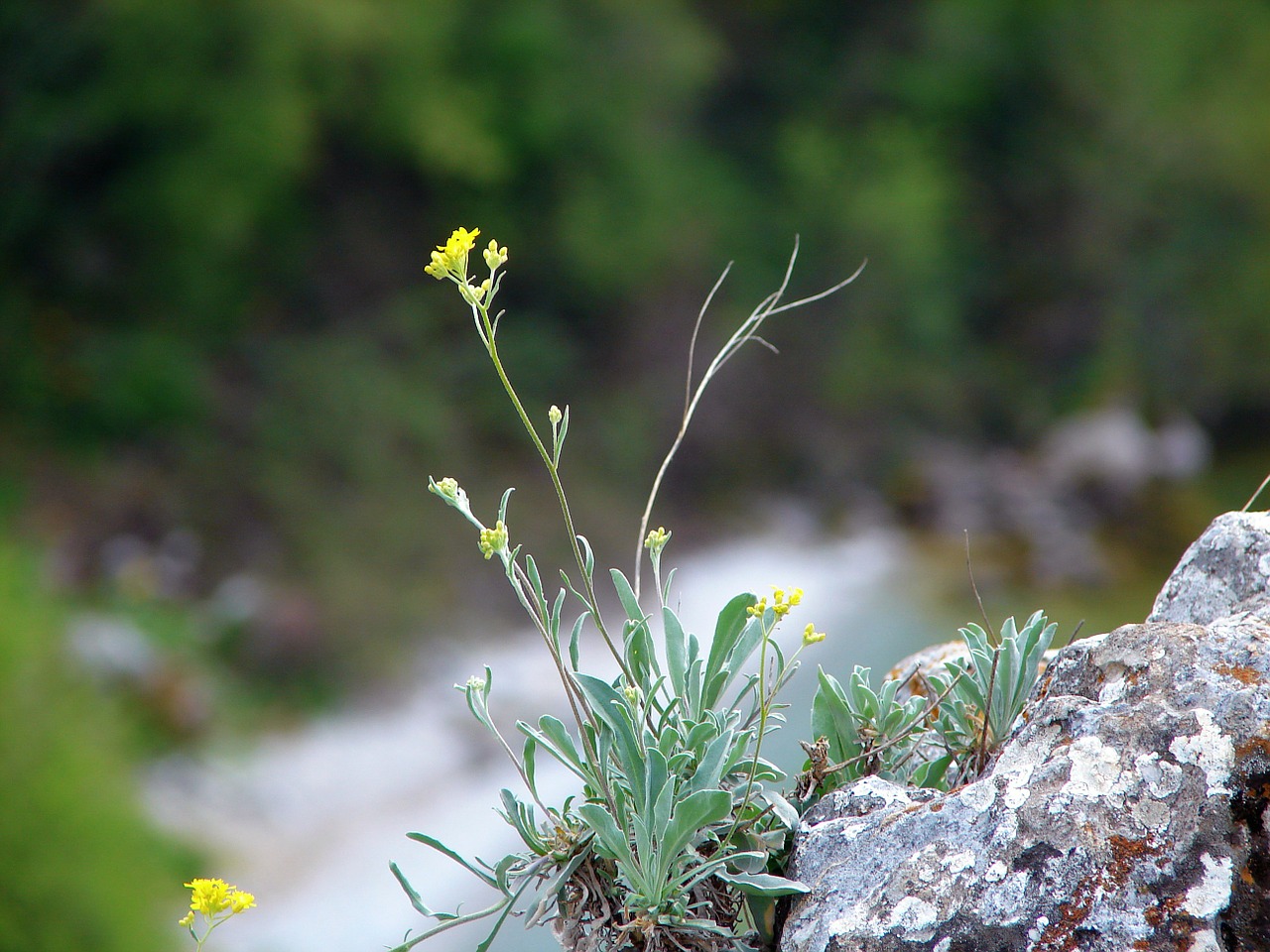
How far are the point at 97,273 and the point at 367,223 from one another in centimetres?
236

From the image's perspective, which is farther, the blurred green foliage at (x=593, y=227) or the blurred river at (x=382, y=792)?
the blurred green foliage at (x=593, y=227)

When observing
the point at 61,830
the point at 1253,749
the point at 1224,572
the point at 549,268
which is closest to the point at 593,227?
the point at 549,268

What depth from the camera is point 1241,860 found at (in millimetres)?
863

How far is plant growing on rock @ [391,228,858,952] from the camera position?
95cm

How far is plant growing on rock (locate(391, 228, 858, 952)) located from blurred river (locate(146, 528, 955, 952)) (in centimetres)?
305

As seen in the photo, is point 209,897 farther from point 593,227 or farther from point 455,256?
point 593,227

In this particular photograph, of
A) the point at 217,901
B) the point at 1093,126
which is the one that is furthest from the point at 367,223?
the point at 217,901

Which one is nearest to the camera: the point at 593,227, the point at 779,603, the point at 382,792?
the point at 779,603

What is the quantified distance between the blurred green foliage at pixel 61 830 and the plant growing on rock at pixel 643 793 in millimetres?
2953

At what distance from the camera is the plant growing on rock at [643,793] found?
3.10 ft

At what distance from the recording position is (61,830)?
Answer: 3670 mm

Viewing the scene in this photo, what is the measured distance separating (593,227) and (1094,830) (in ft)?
30.6

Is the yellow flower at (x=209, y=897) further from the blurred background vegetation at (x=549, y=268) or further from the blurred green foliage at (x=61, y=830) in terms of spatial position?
the blurred background vegetation at (x=549, y=268)

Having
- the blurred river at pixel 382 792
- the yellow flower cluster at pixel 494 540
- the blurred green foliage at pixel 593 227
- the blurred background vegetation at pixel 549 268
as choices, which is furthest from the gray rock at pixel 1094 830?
the blurred green foliage at pixel 593 227
